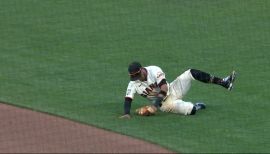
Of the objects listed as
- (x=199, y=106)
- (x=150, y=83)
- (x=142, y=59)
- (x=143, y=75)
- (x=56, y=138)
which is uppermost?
(x=143, y=75)

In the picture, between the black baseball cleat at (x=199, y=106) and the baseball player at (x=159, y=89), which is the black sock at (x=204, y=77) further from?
the black baseball cleat at (x=199, y=106)

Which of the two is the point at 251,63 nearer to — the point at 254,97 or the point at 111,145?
the point at 254,97

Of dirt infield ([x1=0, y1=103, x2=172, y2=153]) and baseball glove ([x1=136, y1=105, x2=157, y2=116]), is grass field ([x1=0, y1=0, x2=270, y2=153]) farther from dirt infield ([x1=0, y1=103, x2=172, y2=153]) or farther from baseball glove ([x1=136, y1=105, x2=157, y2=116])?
dirt infield ([x1=0, y1=103, x2=172, y2=153])

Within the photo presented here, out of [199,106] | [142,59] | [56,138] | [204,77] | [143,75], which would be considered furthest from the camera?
[142,59]

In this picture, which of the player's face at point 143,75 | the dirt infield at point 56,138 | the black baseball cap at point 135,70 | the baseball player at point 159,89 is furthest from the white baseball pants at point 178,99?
the dirt infield at point 56,138

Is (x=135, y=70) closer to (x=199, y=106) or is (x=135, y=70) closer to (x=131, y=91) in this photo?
(x=131, y=91)

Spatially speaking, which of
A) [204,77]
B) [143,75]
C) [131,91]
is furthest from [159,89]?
[204,77]

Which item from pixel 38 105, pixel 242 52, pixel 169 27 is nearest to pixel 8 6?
pixel 169 27
